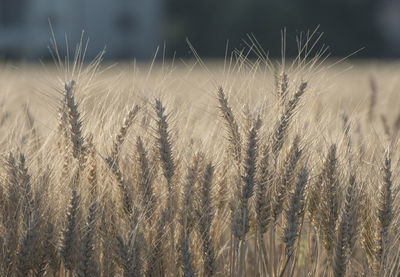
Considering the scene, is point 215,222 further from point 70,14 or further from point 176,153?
point 70,14

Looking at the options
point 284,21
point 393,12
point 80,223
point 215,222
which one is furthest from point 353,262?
point 393,12

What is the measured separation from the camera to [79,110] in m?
2.33

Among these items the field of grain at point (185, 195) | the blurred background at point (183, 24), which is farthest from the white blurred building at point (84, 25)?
the field of grain at point (185, 195)

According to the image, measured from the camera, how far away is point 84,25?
49.1 m

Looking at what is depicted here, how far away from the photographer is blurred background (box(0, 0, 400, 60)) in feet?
154

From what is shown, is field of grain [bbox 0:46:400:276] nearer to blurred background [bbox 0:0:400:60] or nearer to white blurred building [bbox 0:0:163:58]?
blurred background [bbox 0:0:400:60]

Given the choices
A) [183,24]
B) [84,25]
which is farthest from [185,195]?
[183,24]

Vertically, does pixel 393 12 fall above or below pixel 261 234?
below

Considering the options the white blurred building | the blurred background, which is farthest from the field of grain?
the white blurred building

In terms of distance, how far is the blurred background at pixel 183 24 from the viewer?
1844 inches

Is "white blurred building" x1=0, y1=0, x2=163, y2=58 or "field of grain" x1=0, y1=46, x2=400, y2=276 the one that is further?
"white blurred building" x1=0, y1=0, x2=163, y2=58

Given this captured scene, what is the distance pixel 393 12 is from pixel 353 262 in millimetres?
64132

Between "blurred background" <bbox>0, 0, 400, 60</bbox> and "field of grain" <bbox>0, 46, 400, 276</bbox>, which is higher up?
"field of grain" <bbox>0, 46, 400, 276</bbox>

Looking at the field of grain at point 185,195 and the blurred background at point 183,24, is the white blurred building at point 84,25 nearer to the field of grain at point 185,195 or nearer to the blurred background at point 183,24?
the blurred background at point 183,24
